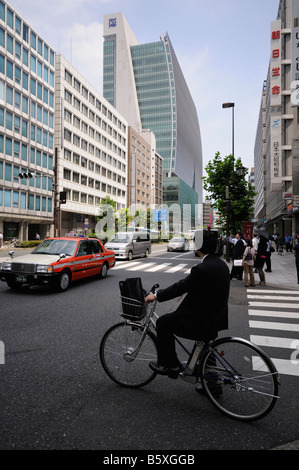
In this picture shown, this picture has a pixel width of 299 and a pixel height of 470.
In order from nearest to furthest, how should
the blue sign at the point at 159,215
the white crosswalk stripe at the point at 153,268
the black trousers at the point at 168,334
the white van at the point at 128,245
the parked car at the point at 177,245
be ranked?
the black trousers at the point at 168,334
the white crosswalk stripe at the point at 153,268
the white van at the point at 128,245
the parked car at the point at 177,245
the blue sign at the point at 159,215

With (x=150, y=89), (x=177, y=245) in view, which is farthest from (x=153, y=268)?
(x=150, y=89)

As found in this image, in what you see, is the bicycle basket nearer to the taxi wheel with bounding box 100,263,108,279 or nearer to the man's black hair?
the man's black hair

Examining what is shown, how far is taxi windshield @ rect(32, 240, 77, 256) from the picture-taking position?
30.4 ft

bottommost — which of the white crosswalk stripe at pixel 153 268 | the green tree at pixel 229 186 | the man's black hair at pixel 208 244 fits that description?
the white crosswalk stripe at pixel 153 268

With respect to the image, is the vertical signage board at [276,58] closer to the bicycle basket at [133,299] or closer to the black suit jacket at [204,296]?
the black suit jacket at [204,296]

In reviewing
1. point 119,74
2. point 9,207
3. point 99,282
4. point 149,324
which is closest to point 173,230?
point 119,74

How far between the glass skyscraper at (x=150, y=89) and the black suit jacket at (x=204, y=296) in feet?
369

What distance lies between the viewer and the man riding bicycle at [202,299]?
2.77 meters

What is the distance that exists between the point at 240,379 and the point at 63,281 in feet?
22.1

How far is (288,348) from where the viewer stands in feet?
15.0

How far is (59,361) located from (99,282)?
674 cm

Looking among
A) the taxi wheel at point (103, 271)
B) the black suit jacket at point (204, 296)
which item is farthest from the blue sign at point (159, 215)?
the black suit jacket at point (204, 296)

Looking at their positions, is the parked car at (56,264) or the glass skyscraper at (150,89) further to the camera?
the glass skyscraper at (150,89)
